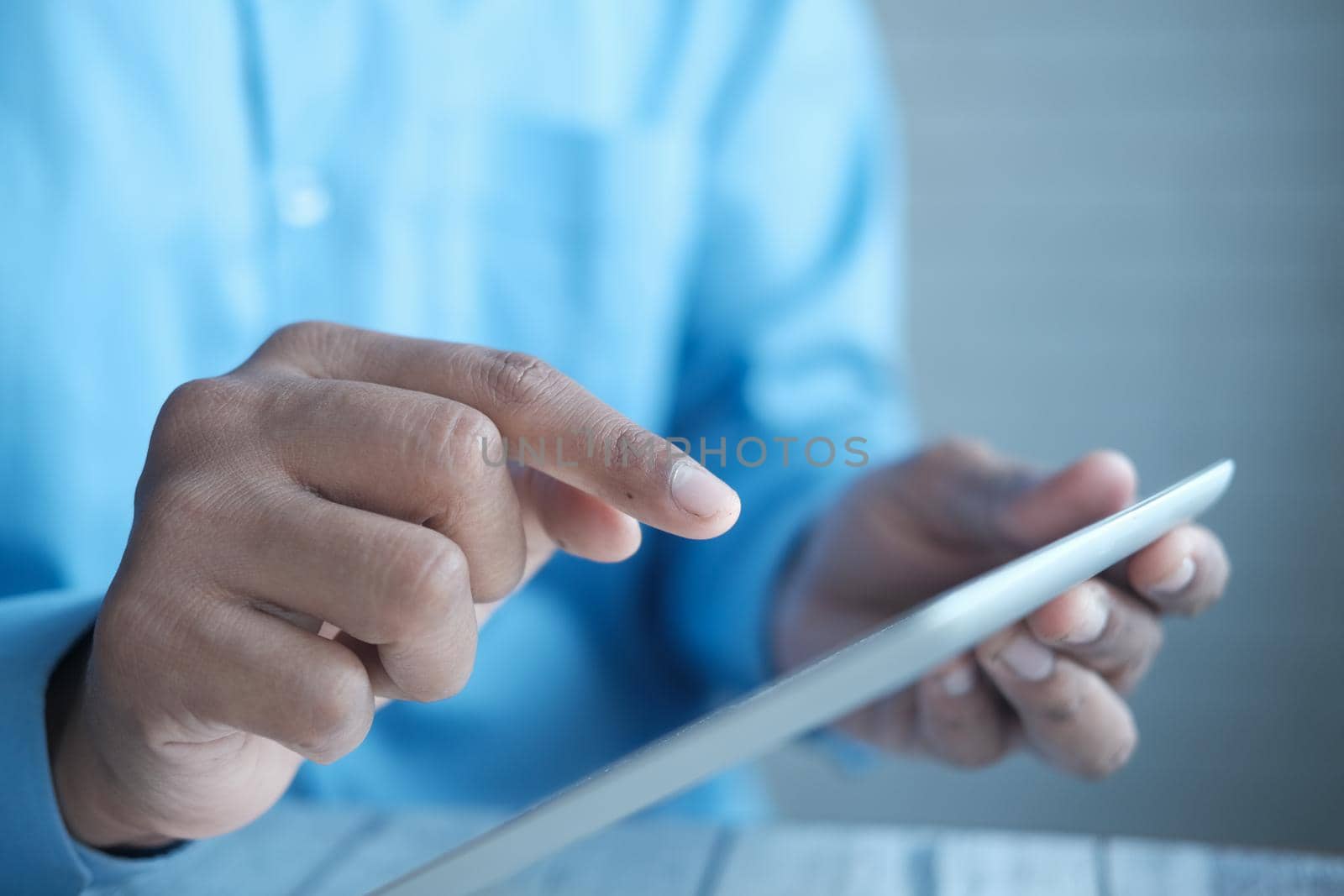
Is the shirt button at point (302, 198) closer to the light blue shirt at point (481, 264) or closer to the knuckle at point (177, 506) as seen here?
the light blue shirt at point (481, 264)

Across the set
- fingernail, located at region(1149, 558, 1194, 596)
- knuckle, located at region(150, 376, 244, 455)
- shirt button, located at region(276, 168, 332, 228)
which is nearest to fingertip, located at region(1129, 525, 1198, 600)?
fingernail, located at region(1149, 558, 1194, 596)

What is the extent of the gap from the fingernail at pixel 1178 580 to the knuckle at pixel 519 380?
164 mm

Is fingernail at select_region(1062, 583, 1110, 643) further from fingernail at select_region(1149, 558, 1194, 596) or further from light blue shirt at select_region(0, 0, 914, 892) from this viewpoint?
light blue shirt at select_region(0, 0, 914, 892)

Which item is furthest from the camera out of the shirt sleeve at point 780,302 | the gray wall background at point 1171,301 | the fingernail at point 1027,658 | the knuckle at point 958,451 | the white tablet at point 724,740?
the gray wall background at point 1171,301

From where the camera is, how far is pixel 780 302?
562 mm

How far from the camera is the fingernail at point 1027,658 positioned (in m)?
0.27

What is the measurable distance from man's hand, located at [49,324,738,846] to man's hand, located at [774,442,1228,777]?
130 mm

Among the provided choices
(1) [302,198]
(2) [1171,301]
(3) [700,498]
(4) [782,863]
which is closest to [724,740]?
(3) [700,498]

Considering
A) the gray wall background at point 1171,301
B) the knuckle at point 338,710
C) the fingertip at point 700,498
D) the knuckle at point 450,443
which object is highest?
the knuckle at point 450,443

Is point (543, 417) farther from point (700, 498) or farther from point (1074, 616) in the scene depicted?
point (1074, 616)

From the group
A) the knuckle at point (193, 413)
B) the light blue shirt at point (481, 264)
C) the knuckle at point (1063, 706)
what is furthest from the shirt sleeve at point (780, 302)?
the knuckle at point (193, 413)

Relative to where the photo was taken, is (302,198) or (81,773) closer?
(81,773)

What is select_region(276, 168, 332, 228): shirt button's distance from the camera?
1.35 ft

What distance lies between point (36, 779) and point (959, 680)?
0.78ft
